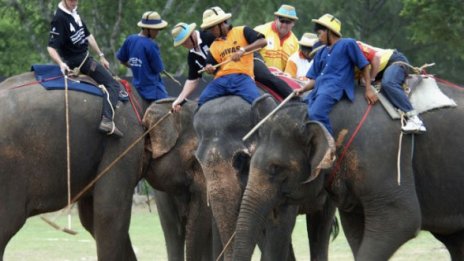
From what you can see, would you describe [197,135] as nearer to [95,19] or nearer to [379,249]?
[379,249]

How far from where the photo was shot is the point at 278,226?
538 inches

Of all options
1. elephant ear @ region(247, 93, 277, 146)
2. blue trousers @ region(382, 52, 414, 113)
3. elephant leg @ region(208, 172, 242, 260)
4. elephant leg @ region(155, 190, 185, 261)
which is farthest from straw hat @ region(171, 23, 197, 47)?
blue trousers @ region(382, 52, 414, 113)

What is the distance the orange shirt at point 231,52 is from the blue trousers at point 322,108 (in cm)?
183

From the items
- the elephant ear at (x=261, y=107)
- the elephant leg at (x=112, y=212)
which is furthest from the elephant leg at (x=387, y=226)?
the elephant leg at (x=112, y=212)

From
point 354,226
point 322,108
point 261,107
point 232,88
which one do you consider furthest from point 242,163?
point 322,108

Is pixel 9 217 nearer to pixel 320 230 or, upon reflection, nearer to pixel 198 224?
pixel 198 224

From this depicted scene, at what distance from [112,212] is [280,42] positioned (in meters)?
3.54

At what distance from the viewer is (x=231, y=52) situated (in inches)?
532

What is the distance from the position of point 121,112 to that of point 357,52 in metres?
2.89

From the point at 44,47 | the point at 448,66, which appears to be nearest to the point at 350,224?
the point at 44,47

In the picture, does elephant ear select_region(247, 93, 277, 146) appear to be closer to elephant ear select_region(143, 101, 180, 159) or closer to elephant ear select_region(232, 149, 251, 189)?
elephant ear select_region(232, 149, 251, 189)

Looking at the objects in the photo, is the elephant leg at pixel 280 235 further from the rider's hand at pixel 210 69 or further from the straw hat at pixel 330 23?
the straw hat at pixel 330 23

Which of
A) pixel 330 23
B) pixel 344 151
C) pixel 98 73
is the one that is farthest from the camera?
pixel 98 73

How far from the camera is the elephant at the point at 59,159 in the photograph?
13.0 m
